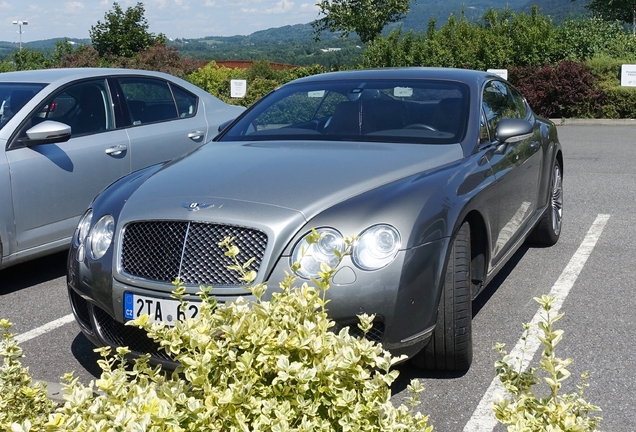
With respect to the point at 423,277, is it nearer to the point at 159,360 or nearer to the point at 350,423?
the point at 159,360

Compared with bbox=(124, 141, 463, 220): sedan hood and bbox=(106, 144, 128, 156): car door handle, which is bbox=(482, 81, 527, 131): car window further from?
bbox=(106, 144, 128, 156): car door handle

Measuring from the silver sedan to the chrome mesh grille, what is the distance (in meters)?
2.19

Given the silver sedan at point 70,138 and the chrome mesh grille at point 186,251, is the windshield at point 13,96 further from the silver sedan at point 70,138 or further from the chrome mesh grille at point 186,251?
the chrome mesh grille at point 186,251

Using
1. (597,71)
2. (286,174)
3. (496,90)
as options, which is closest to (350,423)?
(286,174)

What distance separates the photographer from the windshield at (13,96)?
602 cm

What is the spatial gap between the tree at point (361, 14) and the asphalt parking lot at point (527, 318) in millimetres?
41210

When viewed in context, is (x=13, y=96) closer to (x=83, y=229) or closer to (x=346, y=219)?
(x=83, y=229)

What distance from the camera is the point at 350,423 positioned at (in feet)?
6.69

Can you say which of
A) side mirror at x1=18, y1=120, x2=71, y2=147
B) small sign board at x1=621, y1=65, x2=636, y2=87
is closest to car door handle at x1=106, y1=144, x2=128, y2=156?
side mirror at x1=18, y1=120, x2=71, y2=147

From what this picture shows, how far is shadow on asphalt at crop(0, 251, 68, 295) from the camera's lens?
6.11 m

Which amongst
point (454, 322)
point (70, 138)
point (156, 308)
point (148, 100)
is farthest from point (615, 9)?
point (156, 308)

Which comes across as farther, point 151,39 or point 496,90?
point 151,39

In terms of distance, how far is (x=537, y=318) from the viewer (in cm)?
494

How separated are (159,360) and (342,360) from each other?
1852mm
